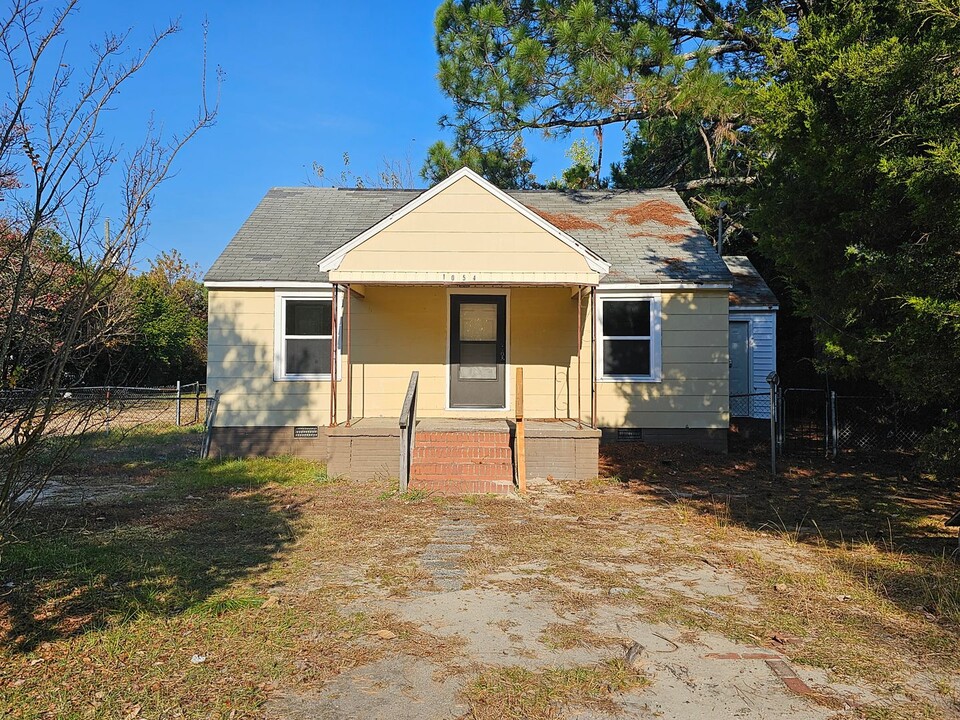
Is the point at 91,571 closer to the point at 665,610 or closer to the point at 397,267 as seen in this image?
the point at 665,610

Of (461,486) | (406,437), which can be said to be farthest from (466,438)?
(406,437)

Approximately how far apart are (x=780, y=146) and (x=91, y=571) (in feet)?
26.7

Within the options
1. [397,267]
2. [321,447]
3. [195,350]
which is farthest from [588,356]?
[195,350]

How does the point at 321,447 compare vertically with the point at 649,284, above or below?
below

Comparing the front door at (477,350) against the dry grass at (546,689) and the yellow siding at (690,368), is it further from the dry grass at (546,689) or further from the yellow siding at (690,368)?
the dry grass at (546,689)

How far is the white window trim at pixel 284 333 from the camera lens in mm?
11875

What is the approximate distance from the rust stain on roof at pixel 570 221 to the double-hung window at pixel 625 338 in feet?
6.88

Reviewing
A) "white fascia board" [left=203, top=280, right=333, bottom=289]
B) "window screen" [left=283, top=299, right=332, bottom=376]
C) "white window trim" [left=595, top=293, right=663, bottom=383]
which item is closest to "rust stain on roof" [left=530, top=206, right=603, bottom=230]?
"white window trim" [left=595, top=293, right=663, bottom=383]

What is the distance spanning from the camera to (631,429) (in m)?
12.1

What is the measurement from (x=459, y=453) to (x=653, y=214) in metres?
7.16

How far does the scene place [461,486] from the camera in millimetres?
9086

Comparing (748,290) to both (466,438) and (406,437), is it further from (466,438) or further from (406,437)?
(406,437)

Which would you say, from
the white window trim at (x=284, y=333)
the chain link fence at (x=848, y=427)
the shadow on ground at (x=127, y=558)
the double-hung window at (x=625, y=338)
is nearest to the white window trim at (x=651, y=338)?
the double-hung window at (x=625, y=338)

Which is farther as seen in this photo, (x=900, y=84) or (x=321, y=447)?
(x=321, y=447)
